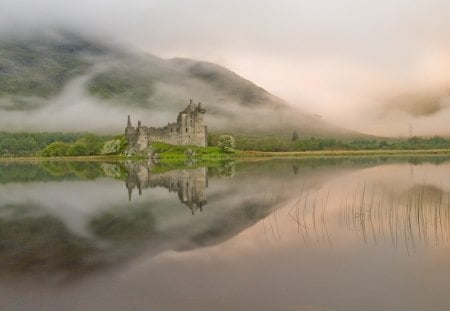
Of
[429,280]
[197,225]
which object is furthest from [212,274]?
[197,225]

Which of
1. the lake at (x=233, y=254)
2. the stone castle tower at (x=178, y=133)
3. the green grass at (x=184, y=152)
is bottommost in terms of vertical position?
the lake at (x=233, y=254)

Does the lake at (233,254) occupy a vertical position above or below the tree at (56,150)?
below

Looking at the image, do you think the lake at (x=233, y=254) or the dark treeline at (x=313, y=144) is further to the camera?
the dark treeline at (x=313, y=144)

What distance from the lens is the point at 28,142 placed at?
18838 cm

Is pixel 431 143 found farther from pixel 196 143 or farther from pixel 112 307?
pixel 112 307

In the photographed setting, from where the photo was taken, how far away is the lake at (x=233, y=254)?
11.0 metres

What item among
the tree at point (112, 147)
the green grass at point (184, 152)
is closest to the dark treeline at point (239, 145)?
the tree at point (112, 147)

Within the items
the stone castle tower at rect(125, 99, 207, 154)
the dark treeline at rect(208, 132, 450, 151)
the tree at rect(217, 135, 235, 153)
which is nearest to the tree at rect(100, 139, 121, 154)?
the stone castle tower at rect(125, 99, 207, 154)

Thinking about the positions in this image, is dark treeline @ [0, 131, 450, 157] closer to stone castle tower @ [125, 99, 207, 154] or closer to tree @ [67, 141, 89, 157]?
tree @ [67, 141, 89, 157]

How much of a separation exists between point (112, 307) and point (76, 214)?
50.3 feet

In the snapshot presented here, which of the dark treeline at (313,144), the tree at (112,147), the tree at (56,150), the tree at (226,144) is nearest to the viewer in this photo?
the tree at (226,144)

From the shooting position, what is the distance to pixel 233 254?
1489 cm

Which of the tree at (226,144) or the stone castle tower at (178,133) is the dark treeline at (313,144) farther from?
the tree at (226,144)

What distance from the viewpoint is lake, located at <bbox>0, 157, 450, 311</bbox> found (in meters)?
11.0
